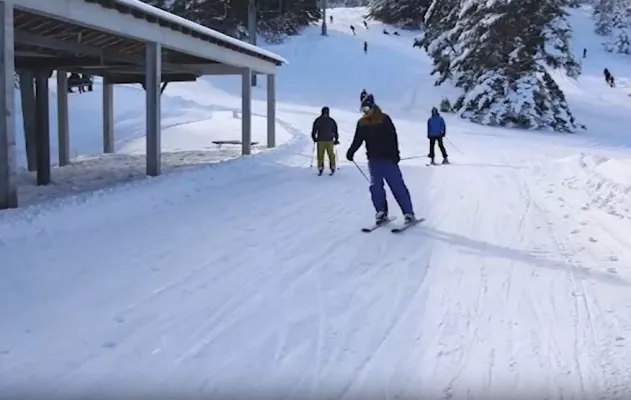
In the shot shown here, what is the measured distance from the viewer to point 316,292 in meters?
6.10

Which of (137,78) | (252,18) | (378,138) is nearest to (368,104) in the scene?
(378,138)

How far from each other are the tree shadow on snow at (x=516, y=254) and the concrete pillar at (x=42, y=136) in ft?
31.9

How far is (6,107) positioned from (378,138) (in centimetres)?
484

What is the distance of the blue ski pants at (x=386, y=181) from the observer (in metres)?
9.17

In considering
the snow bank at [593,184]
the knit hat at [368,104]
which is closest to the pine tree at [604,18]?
the snow bank at [593,184]

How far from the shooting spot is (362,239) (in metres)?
8.44

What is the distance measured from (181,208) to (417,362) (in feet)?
22.3

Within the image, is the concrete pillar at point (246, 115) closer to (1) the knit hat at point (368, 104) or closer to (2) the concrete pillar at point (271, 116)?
(2) the concrete pillar at point (271, 116)

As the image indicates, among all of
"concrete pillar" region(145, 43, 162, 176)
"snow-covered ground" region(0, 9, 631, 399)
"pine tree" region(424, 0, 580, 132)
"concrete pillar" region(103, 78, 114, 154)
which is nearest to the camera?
"snow-covered ground" region(0, 9, 631, 399)

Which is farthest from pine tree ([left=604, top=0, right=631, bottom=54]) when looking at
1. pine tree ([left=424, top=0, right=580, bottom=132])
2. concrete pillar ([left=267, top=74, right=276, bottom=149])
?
concrete pillar ([left=267, top=74, right=276, bottom=149])

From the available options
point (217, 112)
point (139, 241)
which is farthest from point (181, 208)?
point (217, 112)

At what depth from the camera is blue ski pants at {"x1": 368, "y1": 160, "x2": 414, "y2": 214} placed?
917 cm

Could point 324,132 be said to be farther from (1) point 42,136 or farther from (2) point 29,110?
(2) point 29,110

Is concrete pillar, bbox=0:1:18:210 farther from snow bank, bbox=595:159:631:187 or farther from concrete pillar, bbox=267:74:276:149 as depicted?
concrete pillar, bbox=267:74:276:149
